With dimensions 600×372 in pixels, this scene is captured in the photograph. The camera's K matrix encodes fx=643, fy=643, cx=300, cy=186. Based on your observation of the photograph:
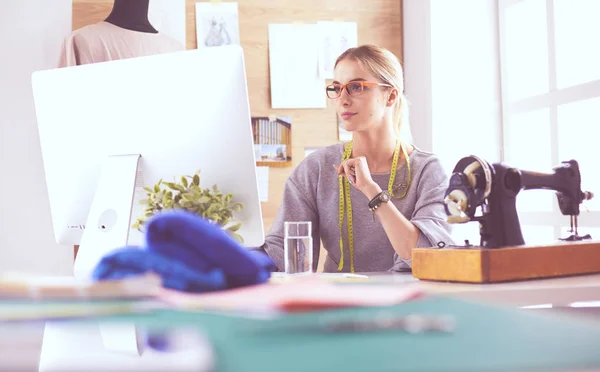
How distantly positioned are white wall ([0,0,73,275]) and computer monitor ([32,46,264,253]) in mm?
1573

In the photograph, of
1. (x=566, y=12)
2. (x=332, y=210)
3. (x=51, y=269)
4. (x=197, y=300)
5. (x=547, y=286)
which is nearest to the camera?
(x=197, y=300)

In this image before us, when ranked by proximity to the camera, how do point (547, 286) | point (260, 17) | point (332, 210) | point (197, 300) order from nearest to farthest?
point (197, 300) < point (547, 286) < point (332, 210) < point (260, 17)

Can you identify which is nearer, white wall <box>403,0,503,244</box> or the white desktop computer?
the white desktop computer

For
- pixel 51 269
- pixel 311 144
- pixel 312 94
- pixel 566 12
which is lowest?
pixel 51 269

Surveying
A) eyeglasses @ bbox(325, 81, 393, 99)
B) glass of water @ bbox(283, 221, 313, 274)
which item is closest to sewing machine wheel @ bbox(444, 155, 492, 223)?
glass of water @ bbox(283, 221, 313, 274)

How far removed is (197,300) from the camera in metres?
0.59

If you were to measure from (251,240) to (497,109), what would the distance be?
2019mm

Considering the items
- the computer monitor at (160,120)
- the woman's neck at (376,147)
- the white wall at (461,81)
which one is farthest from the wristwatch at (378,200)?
the white wall at (461,81)

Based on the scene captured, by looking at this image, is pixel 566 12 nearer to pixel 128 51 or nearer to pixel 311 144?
pixel 311 144

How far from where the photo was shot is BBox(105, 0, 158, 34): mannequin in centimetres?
280

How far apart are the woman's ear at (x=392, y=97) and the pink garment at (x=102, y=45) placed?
1.15m

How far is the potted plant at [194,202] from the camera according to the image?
1.25m

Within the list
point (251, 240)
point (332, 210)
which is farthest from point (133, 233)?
point (332, 210)

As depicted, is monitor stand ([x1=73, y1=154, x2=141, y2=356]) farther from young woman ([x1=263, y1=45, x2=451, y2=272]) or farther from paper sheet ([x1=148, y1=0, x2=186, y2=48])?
paper sheet ([x1=148, y1=0, x2=186, y2=48])
